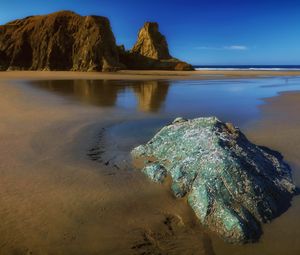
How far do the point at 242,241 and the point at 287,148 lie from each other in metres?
3.57

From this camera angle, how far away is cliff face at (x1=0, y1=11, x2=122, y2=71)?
144 ft

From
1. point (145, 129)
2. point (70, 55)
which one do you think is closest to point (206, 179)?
point (145, 129)

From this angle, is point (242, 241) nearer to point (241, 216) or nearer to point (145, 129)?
point (241, 216)

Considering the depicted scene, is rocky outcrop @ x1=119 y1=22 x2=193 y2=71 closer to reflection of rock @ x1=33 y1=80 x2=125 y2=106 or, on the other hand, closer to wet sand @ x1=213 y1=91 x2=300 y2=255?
reflection of rock @ x1=33 y1=80 x2=125 y2=106

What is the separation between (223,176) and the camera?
4230 millimetres

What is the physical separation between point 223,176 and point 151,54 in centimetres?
5256

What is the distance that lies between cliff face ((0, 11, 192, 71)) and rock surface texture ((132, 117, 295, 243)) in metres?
37.4

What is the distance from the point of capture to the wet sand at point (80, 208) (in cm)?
342

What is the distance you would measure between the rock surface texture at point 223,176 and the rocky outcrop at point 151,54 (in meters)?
43.7

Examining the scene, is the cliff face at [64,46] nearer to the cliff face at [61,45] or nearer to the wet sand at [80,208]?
the cliff face at [61,45]

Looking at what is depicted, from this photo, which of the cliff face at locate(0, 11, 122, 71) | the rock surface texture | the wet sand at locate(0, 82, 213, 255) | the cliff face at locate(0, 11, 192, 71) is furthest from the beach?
the cliff face at locate(0, 11, 122, 71)

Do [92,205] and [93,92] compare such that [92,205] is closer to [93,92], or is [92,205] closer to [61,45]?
[93,92]

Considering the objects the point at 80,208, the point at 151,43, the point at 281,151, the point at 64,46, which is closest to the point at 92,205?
the point at 80,208

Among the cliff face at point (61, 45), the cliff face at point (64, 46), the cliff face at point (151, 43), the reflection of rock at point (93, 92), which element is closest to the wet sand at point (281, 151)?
the reflection of rock at point (93, 92)
